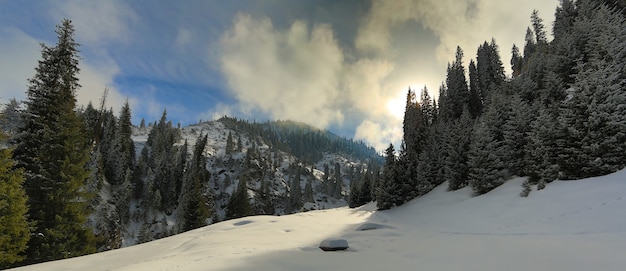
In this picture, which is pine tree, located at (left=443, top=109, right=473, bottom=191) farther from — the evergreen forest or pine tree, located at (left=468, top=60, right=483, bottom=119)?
pine tree, located at (left=468, top=60, right=483, bottom=119)

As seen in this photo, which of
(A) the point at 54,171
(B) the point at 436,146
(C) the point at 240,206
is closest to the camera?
(A) the point at 54,171

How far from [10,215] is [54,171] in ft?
10.7

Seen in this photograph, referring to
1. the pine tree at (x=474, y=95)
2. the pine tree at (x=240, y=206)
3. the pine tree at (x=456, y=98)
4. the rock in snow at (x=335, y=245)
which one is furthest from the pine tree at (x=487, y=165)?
the pine tree at (x=474, y=95)

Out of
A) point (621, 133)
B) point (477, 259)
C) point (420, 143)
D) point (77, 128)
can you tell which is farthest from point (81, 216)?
point (420, 143)

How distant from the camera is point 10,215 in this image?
13000mm

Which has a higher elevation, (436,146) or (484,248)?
(436,146)

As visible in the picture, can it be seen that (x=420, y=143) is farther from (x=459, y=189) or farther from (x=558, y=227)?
(x=558, y=227)

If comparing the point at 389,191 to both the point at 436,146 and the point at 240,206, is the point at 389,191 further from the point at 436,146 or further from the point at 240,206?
the point at 240,206

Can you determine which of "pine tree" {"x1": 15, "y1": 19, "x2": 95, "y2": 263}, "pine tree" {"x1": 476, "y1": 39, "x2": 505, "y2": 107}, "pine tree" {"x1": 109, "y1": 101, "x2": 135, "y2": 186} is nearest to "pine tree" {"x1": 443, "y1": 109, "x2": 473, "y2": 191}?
"pine tree" {"x1": 15, "y1": 19, "x2": 95, "y2": 263}

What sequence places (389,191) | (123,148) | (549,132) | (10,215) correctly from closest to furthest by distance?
(10,215) → (549,132) → (389,191) → (123,148)

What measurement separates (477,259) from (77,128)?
20573mm

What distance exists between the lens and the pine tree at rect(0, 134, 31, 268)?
12.7 m

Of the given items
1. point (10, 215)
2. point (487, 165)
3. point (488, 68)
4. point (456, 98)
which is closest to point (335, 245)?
point (10, 215)

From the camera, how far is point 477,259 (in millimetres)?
6645
